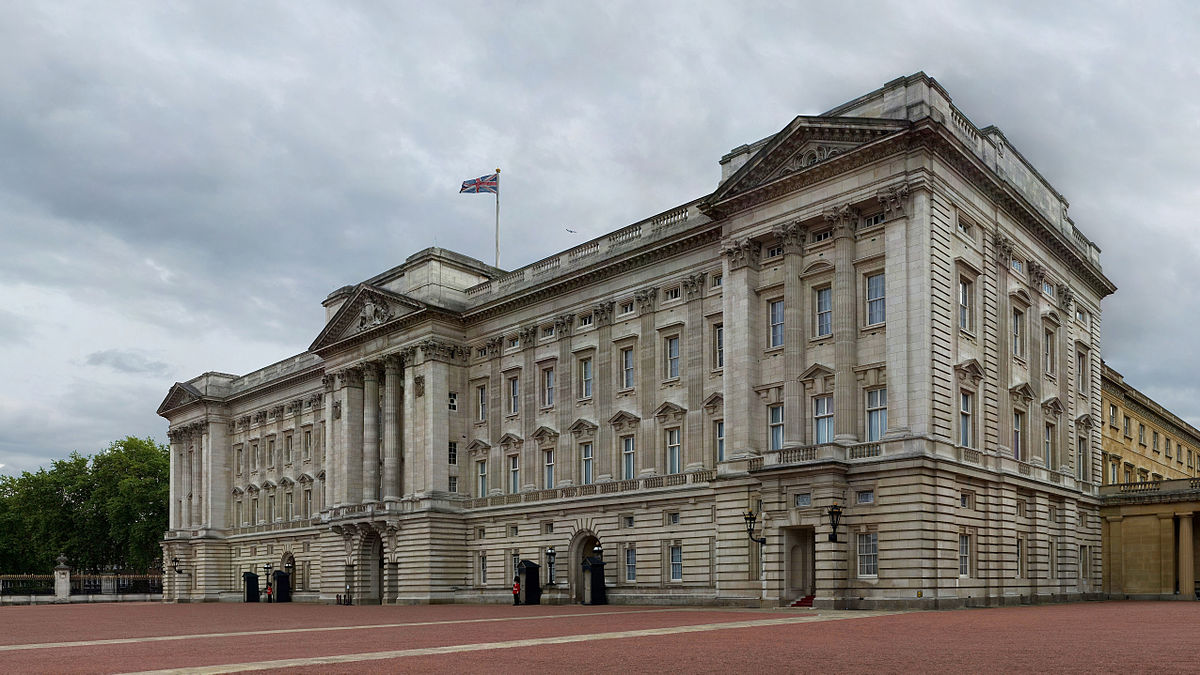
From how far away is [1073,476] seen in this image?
5669 cm

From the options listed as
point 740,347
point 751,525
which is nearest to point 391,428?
point 740,347

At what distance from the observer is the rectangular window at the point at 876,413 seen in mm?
46375

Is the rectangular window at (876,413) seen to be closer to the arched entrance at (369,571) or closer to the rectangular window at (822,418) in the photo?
the rectangular window at (822,418)

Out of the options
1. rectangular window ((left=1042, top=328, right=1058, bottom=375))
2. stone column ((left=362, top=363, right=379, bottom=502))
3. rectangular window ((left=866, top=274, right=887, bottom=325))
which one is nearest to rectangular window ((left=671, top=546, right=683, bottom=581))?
rectangular window ((left=866, top=274, right=887, bottom=325))

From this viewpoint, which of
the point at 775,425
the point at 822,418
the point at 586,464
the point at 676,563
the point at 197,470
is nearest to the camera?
the point at 822,418

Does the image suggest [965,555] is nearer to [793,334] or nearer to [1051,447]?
[793,334]

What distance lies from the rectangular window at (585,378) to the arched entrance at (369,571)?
19272mm

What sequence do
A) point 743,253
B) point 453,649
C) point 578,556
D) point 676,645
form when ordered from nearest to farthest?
point 676,645 < point 453,649 < point 743,253 < point 578,556

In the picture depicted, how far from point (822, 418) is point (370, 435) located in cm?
3722

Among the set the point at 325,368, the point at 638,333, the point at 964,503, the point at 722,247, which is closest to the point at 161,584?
the point at 325,368

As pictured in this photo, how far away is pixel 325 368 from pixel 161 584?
49.6m

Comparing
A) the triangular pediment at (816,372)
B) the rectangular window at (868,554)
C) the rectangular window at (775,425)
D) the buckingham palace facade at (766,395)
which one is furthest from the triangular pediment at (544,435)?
the rectangular window at (868,554)

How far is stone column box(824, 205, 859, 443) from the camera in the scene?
154 ft

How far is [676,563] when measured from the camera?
5716cm
